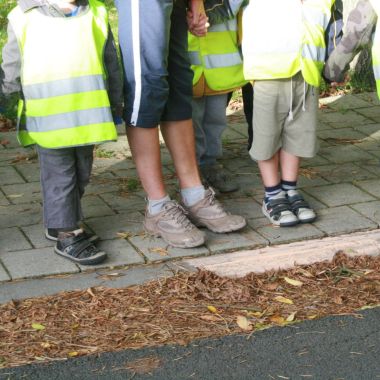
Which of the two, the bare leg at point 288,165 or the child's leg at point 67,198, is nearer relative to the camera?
the child's leg at point 67,198

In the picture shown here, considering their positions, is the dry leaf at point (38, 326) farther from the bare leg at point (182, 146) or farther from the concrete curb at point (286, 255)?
the bare leg at point (182, 146)

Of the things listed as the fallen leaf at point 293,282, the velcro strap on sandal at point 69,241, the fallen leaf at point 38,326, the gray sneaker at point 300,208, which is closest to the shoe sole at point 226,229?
the gray sneaker at point 300,208

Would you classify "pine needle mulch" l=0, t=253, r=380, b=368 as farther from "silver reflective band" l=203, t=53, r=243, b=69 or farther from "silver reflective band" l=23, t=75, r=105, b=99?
"silver reflective band" l=203, t=53, r=243, b=69

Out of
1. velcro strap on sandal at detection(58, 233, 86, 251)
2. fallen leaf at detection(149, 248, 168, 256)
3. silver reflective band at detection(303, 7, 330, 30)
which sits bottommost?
fallen leaf at detection(149, 248, 168, 256)

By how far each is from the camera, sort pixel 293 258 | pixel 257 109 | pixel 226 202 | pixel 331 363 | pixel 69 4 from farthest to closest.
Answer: pixel 226 202, pixel 257 109, pixel 293 258, pixel 69 4, pixel 331 363

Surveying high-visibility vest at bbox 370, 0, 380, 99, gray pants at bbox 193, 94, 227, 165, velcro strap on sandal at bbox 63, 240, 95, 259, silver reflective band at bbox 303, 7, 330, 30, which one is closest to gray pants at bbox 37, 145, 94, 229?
velcro strap on sandal at bbox 63, 240, 95, 259

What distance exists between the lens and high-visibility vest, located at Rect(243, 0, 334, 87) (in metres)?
4.76

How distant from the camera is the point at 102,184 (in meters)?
5.65

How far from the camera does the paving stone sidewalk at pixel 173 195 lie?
4586mm

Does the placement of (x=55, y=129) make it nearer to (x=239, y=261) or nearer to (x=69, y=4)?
(x=69, y=4)

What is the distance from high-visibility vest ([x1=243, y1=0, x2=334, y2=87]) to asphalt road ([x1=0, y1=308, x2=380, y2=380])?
147 centimetres

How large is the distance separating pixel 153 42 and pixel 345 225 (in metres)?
1.44

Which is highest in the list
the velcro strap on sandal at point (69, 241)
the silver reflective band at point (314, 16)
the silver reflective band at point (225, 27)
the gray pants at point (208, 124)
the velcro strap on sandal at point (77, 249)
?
the silver reflective band at point (314, 16)

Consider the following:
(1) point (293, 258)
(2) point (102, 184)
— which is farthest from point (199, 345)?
(2) point (102, 184)
